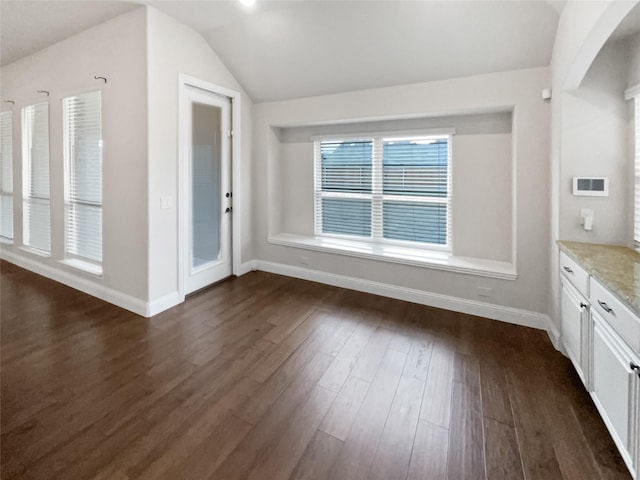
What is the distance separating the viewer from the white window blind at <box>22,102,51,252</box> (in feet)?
14.3

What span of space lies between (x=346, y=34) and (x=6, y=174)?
19.0ft

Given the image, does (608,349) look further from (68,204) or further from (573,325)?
(68,204)

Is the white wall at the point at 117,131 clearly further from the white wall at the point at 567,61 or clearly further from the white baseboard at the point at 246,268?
the white wall at the point at 567,61

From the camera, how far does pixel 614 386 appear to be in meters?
1.57

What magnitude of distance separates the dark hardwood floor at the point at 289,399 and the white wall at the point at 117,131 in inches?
19.6

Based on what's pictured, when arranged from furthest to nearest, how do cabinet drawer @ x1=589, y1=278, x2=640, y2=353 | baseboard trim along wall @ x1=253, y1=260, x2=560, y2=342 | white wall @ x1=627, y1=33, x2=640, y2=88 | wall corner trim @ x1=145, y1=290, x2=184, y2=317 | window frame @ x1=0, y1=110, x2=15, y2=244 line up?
window frame @ x1=0, y1=110, x2=15, y2=244 < wall corner trim @ x1=145, y1=290, x2=184, y2=317 < baseboard trim along wall @ x1=253, y1=260, x2=560, y2=342 < white wall @ x1=627, y1=33, x2=640, y2=88 < cabinet drawer @ x1=589, y1=278, x2=640, y2=353

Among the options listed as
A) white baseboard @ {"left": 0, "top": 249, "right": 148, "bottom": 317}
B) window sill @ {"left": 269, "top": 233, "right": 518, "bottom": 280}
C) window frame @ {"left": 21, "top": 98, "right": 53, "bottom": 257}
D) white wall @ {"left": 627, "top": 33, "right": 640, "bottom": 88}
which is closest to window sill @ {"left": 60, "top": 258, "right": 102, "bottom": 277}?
white baseboard @ {"left": 0, "top": 249, "right": 148, "bottom": 317}

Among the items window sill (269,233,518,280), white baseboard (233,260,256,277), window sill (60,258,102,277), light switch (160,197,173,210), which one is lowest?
white baseboard (233,260,256,277)

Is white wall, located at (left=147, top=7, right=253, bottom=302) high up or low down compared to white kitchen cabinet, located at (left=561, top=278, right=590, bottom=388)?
up

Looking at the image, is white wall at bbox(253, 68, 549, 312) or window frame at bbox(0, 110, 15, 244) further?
window frame at bbox(0, 110, 15, 244)

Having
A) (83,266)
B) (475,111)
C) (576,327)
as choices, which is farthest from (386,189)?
(83,266)

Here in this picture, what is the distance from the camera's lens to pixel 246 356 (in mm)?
2533

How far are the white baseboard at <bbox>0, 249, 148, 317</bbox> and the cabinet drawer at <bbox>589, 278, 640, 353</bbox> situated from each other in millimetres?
3623

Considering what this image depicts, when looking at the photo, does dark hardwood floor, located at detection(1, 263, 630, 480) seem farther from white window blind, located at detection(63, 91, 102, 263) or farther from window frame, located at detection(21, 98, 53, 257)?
window frame, located at detection(21, 98, 53, 257)
